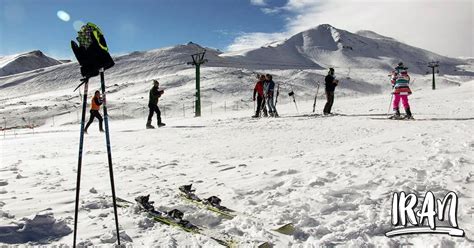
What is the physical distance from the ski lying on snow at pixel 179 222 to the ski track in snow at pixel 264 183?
11cm

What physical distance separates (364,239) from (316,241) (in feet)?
1.70

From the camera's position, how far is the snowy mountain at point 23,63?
497 ft

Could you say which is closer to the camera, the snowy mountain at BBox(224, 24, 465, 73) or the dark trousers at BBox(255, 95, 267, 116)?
the dark trousers at BBox(255, 95, 267, 116)

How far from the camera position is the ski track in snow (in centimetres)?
443

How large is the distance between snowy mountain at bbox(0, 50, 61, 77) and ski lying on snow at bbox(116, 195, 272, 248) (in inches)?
6412

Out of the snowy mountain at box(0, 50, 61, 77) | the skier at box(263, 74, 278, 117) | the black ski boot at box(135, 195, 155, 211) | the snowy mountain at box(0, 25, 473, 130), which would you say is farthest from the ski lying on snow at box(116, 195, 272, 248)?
the snowy mountain at box(0, 50, 61, 77)

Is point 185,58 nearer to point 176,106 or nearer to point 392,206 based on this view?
point 176,106

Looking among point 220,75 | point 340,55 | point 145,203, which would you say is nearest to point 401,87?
point 145,203

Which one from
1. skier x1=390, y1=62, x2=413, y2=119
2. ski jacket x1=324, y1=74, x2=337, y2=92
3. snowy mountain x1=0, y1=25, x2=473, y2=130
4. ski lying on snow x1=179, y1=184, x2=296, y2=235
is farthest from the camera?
snowy mountain x1=0, y1=25, x2=473, y2=130

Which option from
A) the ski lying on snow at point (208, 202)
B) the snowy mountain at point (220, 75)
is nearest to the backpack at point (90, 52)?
the ski lying on snow at point (208, 202)

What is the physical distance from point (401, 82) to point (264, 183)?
9.75 metres

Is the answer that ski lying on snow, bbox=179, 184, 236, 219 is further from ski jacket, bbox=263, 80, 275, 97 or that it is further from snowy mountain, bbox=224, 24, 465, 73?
snowy mountain, bbox=224, 24, 465, 73

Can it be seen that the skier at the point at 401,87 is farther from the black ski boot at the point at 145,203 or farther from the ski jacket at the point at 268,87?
the black ski boot at the point at 145,203

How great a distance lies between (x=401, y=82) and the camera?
1416cm
